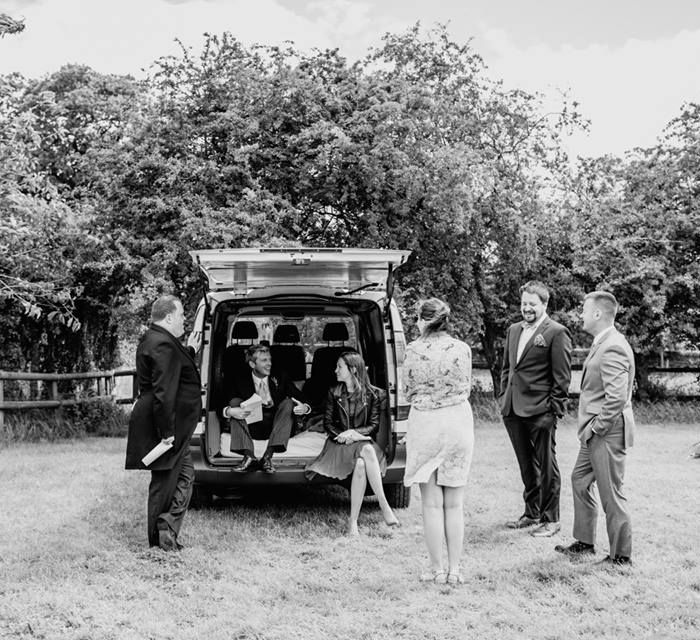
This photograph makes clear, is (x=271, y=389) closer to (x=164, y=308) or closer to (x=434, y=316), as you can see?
(x=164, y=308)

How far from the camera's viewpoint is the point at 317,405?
8.52m

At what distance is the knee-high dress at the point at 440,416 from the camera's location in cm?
541

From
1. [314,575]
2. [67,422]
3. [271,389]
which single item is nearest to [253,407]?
[271,389]

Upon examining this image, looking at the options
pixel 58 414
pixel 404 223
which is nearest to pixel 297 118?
Answer: pixel 404 223

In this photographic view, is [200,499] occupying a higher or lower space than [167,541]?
lower

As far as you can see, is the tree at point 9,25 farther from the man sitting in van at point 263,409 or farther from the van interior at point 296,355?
the man sitting in van at point 263,409

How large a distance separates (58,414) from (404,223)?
6.19m

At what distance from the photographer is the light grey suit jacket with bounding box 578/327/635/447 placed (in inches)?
221

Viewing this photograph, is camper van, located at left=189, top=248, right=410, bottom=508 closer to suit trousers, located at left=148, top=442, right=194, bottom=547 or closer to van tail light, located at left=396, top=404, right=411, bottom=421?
van tail light, located at left=396, top=404, right=411, bottom=421

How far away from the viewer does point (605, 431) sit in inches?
221

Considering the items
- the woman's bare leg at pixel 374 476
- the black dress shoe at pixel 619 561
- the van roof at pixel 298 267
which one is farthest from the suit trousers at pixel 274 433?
the black dress shoe at pixel 619 561

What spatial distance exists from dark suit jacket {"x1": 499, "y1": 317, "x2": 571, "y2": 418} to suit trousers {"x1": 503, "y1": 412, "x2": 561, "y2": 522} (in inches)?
3.3

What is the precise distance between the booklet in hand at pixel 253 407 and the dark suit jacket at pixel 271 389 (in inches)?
2.6

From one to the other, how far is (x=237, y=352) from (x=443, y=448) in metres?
3.19
